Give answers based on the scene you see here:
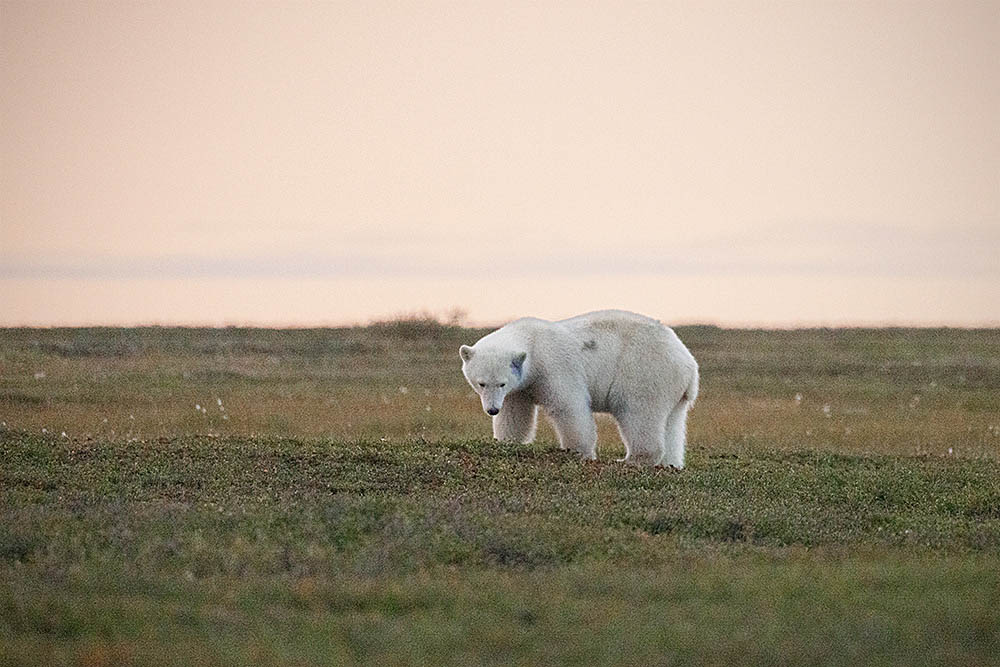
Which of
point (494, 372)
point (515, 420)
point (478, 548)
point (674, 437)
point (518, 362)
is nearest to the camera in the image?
point (478, 548)

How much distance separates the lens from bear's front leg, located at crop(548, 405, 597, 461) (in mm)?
15508

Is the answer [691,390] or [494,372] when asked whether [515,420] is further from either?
[691,390]

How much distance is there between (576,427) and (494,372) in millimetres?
1397

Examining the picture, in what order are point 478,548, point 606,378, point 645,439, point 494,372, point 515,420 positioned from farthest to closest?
point 515,420
point 606,378
point 645,439
point 494,372
point 478,548

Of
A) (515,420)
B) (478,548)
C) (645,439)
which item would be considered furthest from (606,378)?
(478,548)

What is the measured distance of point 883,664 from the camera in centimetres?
673

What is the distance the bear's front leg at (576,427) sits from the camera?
50.9ft

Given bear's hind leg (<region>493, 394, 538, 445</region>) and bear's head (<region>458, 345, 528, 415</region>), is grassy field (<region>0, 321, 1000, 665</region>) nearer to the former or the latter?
bear's head (<region>458, 345, 528, 415</region>)

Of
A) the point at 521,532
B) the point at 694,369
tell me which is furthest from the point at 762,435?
the point at 521,532

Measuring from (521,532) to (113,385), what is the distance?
64.7 feet

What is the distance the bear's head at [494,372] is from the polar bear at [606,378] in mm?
20

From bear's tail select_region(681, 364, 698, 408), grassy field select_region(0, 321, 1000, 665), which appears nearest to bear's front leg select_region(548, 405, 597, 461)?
grassy field select_region(0, 321, 1000, 665)

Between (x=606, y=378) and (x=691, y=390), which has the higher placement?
(x=606, y=378)

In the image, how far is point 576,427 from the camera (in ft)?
51.0
